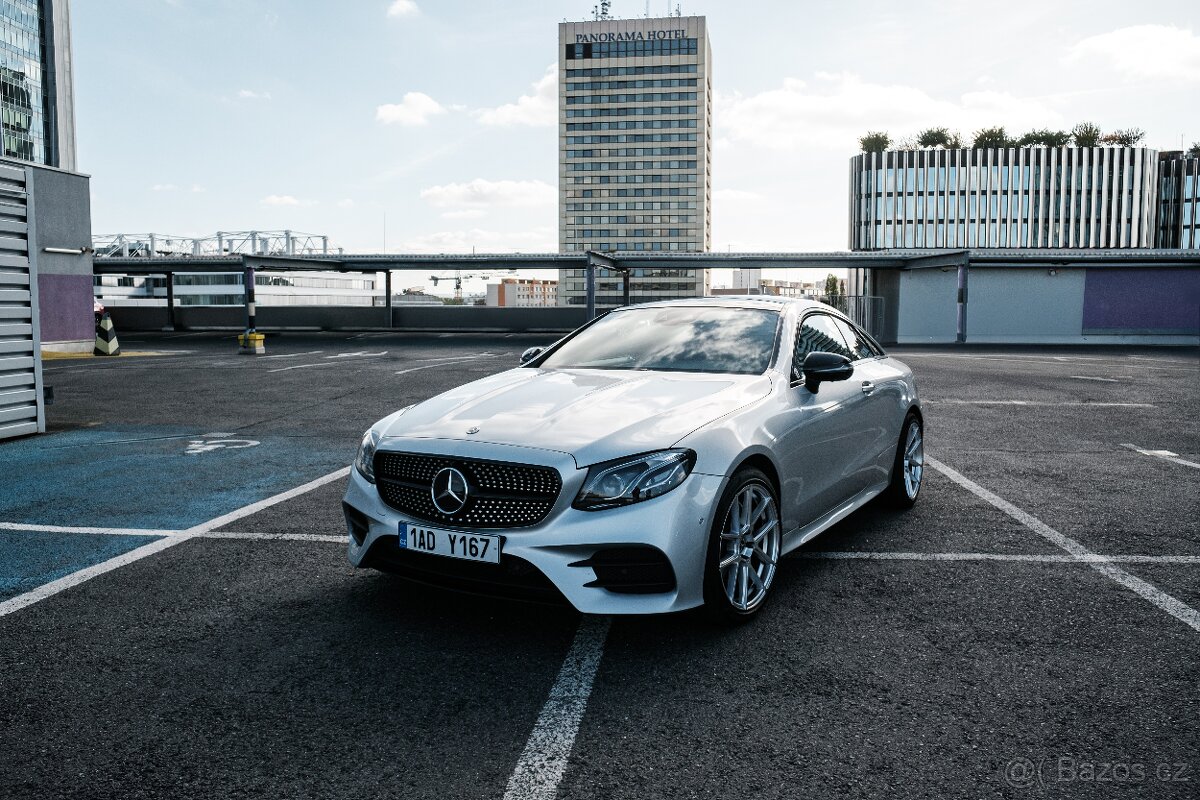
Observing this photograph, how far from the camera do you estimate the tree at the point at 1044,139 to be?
93938 mm

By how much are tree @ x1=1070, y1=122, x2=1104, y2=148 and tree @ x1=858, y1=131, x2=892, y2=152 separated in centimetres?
1840

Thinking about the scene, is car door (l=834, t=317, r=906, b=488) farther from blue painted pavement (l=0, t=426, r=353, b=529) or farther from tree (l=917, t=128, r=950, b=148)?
tree (l=917, t=128, r=950, b=148)

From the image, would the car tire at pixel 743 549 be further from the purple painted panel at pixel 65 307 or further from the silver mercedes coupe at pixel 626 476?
the purple painted panel at pixel 65 307

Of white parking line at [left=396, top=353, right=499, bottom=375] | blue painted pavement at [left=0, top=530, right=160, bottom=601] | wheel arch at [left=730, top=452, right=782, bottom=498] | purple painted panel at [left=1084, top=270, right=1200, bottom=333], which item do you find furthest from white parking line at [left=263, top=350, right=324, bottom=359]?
purple painted panel at [left=1084, top=270, right=1200, bottom=333]

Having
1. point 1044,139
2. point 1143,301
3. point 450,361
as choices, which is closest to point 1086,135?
point 1044,139

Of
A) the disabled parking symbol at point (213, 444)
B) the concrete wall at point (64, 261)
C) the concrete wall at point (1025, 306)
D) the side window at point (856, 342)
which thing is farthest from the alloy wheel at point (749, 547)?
the concrete wall at point (1025, 306)

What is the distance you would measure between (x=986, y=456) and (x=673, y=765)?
6.38 meters

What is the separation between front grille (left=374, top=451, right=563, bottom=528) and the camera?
11.2 ft

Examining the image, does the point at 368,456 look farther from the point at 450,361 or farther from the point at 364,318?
the point at 364,318

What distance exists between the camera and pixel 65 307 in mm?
25078

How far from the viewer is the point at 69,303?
25.2m

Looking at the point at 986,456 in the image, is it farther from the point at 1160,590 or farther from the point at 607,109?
the point at 607,109

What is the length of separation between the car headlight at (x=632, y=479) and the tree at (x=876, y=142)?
10227cm

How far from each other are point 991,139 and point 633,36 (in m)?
76.6
